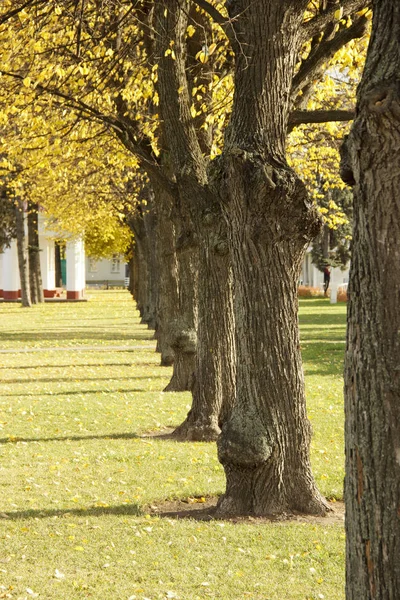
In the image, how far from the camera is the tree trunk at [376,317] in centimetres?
336

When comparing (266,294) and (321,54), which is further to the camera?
(321,54)

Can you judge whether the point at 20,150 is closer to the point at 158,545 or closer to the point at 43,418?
the point at 43,418

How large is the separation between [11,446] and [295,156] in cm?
1291

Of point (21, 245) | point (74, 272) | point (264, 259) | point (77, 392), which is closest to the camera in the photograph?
point (264, 259)

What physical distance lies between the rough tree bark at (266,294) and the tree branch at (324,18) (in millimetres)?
758

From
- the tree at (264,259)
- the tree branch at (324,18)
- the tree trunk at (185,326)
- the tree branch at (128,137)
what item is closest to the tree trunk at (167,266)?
the tree trunk at (185,326)

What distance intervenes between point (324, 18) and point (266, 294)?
267 centimetres

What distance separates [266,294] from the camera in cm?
727

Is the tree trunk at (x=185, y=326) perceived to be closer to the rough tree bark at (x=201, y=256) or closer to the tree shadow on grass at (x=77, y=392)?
the tree shadow on grass at (x=77, y=392)

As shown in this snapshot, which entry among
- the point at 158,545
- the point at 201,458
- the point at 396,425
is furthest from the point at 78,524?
the point at 396,425

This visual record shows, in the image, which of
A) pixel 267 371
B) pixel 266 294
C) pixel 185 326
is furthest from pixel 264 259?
pixel 185 326

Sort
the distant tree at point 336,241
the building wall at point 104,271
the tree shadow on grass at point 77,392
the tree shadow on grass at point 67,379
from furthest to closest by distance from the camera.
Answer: the building wall at point 104,271
the distant tree at point 336,241
the tree shadow on grass at point 67,379
the tree shadow on grass at point 77,392

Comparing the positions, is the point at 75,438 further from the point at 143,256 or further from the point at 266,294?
the point at 143,256

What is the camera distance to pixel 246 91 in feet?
24.2
